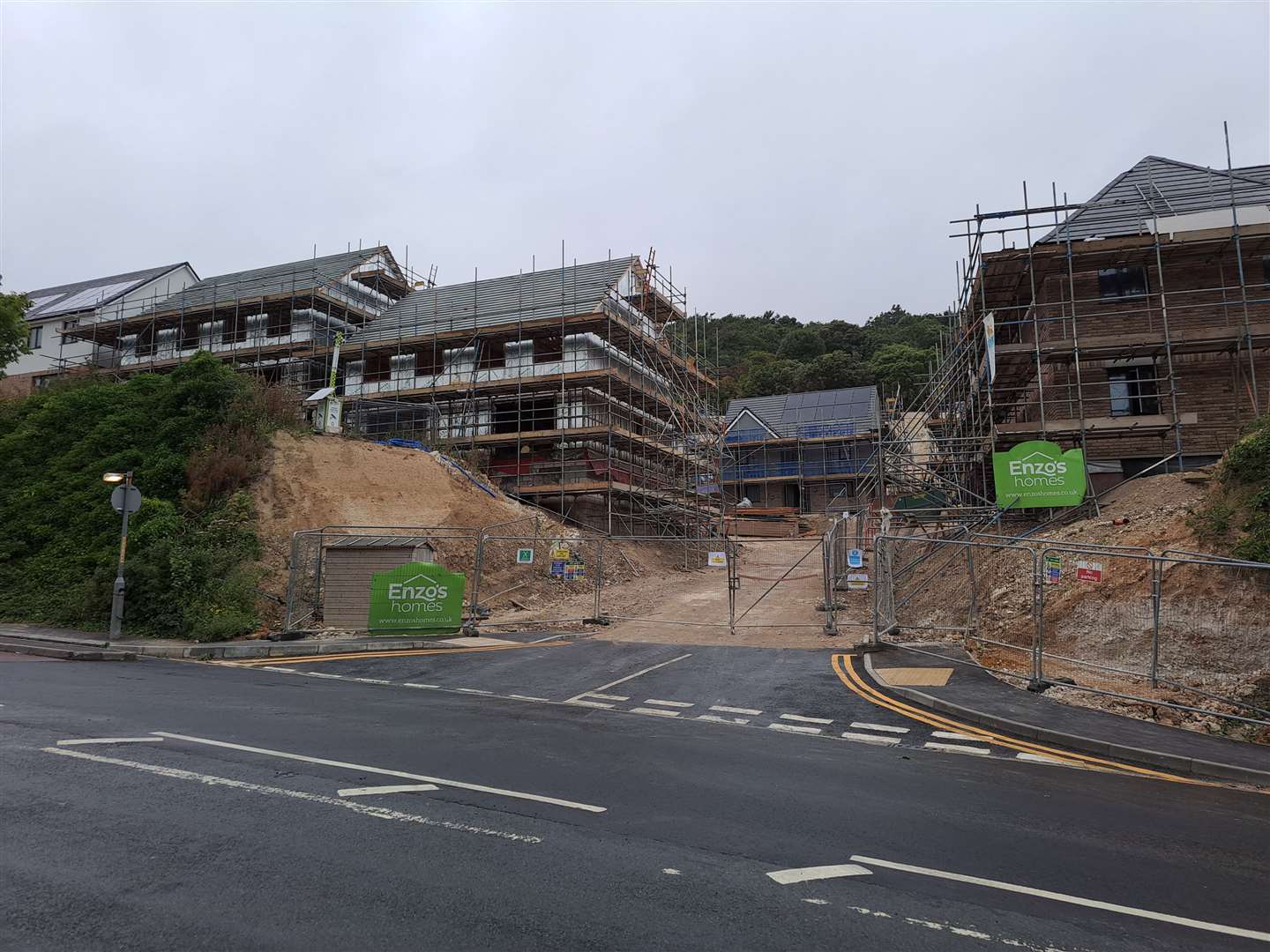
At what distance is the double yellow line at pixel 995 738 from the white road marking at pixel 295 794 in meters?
5.97

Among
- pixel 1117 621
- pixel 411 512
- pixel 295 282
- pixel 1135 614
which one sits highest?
pixel 295 282

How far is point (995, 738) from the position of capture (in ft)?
28.0

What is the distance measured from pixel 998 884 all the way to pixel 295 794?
499 cm

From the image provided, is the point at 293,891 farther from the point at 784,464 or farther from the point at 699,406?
the point at 784,464

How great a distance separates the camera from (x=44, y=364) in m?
49.2

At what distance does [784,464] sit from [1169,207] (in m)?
32.4

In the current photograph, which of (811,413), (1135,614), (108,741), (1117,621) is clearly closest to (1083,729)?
(1117,621)

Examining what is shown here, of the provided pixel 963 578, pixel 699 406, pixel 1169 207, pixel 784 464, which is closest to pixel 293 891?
pixel 963 578

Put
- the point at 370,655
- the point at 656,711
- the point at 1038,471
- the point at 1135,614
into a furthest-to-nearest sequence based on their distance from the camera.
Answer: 1. the point at 1038,471
2. the point at 370,655
3. the point at 1135,614
4. the point at 656,711

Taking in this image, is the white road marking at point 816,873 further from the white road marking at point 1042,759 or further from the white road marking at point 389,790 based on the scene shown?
the white road marking at point 1042,759

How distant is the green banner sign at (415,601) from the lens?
54.5 feet

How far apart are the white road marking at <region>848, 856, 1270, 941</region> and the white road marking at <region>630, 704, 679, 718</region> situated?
16.1 ft

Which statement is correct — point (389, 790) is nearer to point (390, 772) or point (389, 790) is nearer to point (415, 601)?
point (390, 772)

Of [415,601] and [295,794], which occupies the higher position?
[415,601]
